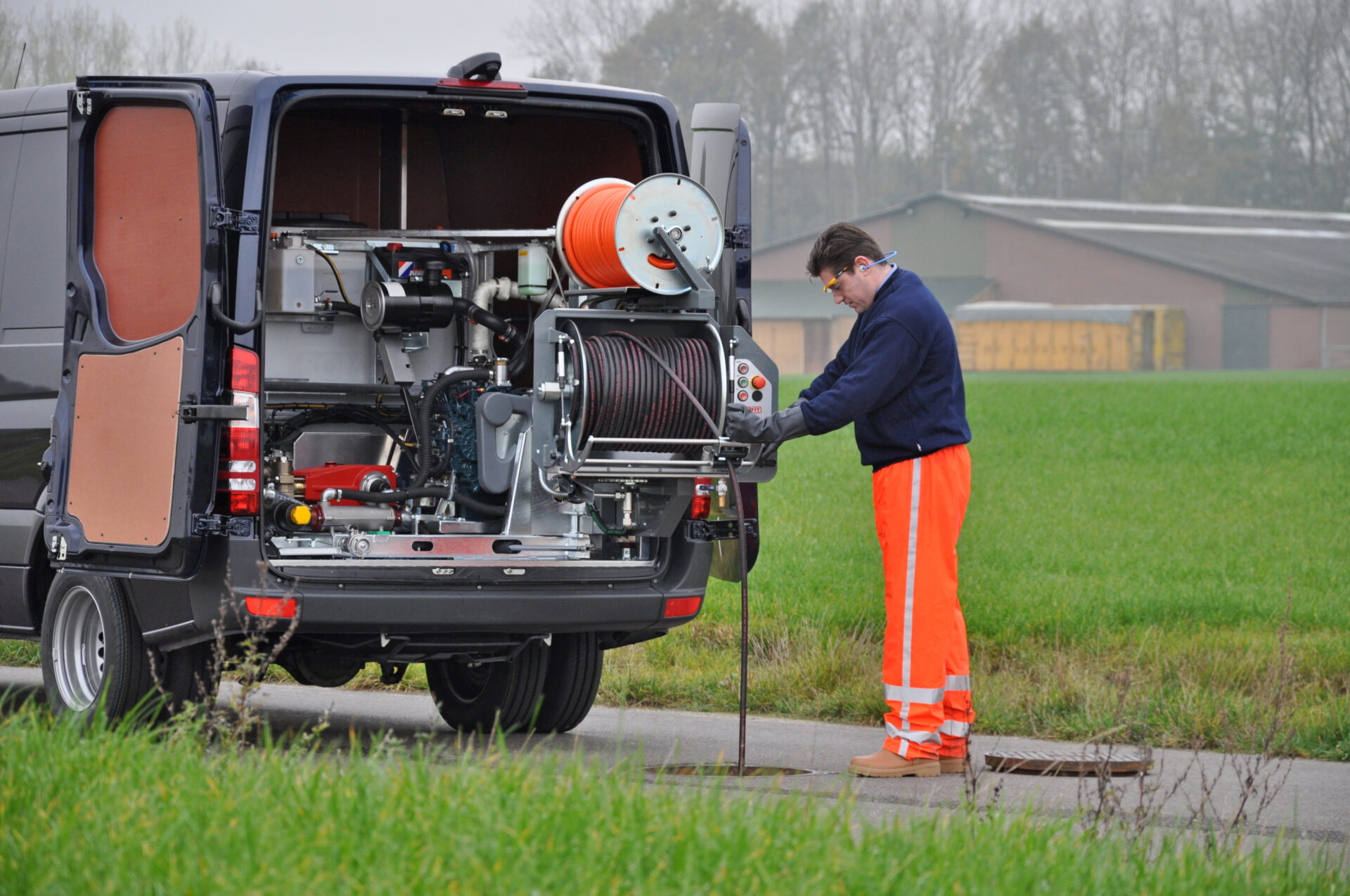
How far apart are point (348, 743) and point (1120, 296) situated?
54.4m

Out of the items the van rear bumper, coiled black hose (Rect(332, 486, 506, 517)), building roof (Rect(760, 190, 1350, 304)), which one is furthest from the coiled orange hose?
building roof (Rect(760, 190, 1350, 304))

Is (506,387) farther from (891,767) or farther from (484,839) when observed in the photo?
(484,839)

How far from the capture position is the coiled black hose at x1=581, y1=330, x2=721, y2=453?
6.16m

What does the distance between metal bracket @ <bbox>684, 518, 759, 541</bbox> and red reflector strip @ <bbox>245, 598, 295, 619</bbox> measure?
1.53 m

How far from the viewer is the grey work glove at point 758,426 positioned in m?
6.28

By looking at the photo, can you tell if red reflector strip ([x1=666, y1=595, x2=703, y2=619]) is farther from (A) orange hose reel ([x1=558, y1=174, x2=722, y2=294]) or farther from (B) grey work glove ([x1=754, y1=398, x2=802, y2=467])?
(A) orange hose reel ([x1=558, y1=174, x2=722, y2=294])

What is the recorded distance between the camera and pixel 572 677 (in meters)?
7.47

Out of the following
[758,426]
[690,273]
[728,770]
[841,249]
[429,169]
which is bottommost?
[728,770]

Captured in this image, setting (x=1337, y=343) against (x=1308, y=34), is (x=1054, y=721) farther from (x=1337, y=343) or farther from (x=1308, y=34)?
(x=1308, y=34)

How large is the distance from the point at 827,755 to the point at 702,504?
1161 millimetres

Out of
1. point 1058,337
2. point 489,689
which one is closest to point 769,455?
point 489,689

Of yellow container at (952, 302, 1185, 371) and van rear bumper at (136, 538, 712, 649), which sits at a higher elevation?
yellow container at (952, 302, 1185, 371)

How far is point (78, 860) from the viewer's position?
3828mm

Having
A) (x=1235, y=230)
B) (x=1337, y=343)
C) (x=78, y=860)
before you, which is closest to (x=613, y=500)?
(x=78, y=860)
